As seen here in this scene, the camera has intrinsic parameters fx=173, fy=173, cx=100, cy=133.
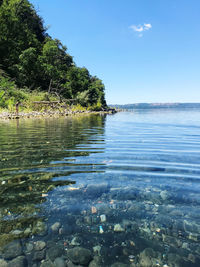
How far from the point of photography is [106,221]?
94.2 inches

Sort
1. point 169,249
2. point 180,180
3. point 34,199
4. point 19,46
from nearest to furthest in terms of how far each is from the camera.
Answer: point 169,249 < point 34,199 < point 180,180 < point 19,46

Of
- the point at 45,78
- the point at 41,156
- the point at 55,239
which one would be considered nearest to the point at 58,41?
the point at 45,78

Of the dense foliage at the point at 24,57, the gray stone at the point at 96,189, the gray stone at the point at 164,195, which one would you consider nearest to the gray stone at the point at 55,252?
the gray stone at the point at 96,189

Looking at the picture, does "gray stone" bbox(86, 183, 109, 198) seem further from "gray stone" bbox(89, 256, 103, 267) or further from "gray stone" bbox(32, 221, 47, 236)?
"gray stone" bbox(89, 256, 103, 267)

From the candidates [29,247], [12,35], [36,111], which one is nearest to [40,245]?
[29,247]

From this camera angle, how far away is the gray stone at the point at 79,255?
1765 mm

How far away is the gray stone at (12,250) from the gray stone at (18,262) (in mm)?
49

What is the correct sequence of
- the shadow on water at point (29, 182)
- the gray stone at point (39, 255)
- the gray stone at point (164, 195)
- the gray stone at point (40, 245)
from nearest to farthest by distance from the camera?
the gray stone at point (39, 255), the gray stone at point (40, 245), the shadow on water at point (29, 182), the gray stone at point (164, 195)

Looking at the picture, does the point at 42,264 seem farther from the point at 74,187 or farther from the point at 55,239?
the point at 74,187

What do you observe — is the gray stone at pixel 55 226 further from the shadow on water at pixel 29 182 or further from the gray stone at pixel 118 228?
the gray stone at pixel 118 228

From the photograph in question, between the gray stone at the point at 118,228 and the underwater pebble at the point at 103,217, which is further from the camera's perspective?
the underwater pebble at the point at 103,217

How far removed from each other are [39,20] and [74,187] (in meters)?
68.9

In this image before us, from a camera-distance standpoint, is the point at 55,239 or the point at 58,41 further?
the point at 58,41

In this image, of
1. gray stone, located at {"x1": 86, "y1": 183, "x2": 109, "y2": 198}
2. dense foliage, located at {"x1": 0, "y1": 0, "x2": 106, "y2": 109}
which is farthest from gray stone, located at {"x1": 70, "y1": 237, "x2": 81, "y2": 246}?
dense foliage, located at {"x1": 0, "y1": 0, "x2": 106, "y2": 109}
